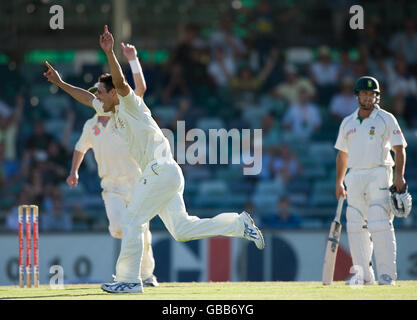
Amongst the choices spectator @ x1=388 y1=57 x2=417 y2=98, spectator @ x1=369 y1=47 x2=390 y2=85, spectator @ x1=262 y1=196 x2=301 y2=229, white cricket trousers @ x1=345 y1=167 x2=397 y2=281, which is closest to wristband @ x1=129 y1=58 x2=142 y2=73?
white cricket trousers @ x1=345 y1=167 x2=397 y2=281

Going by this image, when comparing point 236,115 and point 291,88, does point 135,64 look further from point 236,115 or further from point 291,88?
point 291,88

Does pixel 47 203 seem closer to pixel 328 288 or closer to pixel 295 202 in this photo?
pixel 295 202

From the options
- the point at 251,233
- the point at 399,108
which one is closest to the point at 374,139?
the point at 251,233

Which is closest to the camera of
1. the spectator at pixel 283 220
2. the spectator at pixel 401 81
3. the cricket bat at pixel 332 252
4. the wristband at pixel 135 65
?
the wristband at pixel 135 65

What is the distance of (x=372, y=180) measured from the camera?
1023 cm

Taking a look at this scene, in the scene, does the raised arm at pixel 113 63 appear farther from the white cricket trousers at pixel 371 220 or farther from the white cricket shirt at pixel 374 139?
the white cricket trousers at pixel 371 220

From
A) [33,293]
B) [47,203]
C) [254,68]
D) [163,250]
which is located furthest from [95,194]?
[33,293]

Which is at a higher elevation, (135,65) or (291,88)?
(291,88)

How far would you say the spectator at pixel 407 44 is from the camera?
19141 mm

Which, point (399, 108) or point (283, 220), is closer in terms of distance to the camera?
point (283, 220)

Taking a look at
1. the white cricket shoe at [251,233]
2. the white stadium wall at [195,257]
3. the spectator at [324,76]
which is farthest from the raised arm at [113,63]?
the spectator at [324,76]

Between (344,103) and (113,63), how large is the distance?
31.9 feet

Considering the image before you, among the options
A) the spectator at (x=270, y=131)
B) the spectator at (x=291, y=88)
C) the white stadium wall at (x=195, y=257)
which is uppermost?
the spectator at (x=291, y=88)

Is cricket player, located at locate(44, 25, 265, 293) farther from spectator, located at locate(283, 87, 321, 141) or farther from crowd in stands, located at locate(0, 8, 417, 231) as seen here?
spectator, located at locate(283, 87, 321, 141)
